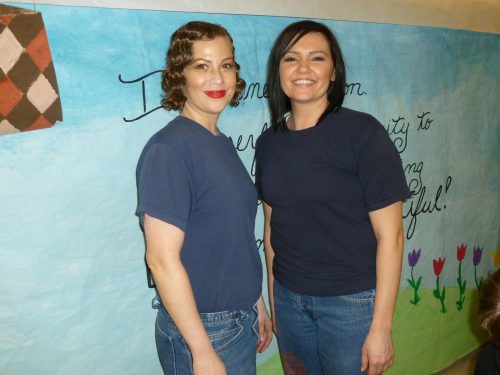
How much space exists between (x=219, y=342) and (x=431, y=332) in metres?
1.50

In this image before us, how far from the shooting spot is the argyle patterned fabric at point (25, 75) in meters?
0.88

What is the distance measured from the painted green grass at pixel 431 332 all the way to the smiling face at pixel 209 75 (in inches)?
53.1

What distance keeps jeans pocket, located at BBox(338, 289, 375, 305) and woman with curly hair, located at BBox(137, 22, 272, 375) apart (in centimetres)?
24

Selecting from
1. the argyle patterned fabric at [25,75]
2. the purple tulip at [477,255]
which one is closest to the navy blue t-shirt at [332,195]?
the argyle patterned fabric at [25,75]

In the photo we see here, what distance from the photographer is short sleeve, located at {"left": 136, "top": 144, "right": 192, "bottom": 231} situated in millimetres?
823

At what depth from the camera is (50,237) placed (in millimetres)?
1014

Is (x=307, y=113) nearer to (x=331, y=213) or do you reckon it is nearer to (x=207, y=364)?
(x=331, y=213)

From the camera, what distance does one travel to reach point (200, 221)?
2.98 ft

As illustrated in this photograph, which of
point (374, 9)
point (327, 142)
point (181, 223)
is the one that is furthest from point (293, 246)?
point (374, 9)

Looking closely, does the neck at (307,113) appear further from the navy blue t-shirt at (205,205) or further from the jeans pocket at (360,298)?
the jeans pocket at (360,298)

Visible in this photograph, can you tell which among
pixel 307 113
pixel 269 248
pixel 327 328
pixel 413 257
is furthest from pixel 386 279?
pixel 413 257

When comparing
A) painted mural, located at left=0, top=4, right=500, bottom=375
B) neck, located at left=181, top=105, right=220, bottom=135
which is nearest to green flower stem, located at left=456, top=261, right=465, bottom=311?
painted mural, located at left=0, top=4, right=500, bottom=375

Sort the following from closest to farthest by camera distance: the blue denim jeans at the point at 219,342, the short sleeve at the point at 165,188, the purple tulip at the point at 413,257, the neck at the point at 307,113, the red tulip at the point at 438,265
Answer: the short sleeve at the point at 165,188 → the blue denim jeans at the point at 219,342 → the neck at the point at 307,113 → the purple tulip at the point at 413,257 → the red tulip at the point at 438,265

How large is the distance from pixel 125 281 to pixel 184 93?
542mm
